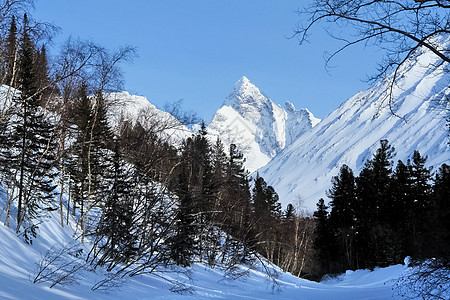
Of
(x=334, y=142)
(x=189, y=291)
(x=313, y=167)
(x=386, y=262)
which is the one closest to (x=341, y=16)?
(x=189, y=291)

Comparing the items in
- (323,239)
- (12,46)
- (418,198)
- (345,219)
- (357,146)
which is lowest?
(12,46)

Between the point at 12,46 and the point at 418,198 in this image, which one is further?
the point at 418,198

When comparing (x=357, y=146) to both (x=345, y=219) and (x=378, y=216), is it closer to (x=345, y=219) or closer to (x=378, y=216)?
(x=345, y=219)

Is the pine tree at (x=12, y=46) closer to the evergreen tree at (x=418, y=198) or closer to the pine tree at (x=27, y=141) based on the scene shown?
the pine tree at (x=27, y=141)

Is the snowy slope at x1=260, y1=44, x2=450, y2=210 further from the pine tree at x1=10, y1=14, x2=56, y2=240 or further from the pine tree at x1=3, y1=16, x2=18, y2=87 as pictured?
the pine tree at x1=3, y1=16, x2=18, y2=87

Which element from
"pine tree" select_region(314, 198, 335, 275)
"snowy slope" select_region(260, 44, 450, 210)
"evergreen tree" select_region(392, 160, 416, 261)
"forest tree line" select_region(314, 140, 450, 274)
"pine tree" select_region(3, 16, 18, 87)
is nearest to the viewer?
"pine tree" select_region(3, 16, 18, 87)

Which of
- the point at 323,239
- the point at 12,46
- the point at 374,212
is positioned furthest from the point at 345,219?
the point at 12,46

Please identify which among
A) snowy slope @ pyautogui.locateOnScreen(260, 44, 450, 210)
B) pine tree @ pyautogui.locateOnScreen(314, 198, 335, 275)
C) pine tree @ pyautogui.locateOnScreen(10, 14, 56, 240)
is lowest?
pine tree @ pyautogui.locateOnScreen(10, 14, 56, 240)

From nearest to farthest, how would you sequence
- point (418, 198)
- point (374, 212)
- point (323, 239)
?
1. point (418, 198)
2. point (374, 212)
3. point (323, 239)

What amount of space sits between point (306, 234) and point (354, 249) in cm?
1055

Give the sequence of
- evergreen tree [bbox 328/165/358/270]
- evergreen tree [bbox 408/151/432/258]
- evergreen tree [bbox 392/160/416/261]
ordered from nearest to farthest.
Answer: evergreen tree [bbox 408/151/432/258], evergreen tree [bbox 392/160/416/261], evergreen tree [bbox 328/165/358/270]

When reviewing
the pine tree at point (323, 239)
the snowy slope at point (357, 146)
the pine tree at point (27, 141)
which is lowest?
the pine tree at point (27, 141)

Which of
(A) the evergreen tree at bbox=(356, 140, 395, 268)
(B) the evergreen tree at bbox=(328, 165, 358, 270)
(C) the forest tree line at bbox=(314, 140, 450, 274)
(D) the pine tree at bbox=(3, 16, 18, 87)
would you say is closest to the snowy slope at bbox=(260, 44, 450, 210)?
(B) the evergreen tree at bbox=(328, 165, 358, 270)

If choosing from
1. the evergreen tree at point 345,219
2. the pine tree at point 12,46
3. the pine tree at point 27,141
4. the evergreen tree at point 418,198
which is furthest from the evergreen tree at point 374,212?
the pine tree at point 12,46
